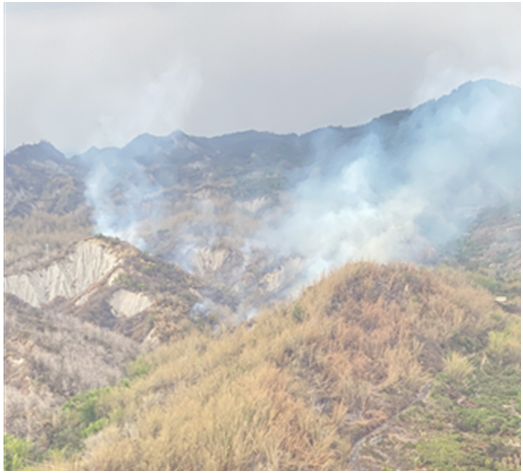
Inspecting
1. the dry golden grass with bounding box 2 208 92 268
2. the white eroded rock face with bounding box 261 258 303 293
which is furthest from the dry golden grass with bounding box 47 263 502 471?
the dry golden grass with bounding box 2 208 92 268

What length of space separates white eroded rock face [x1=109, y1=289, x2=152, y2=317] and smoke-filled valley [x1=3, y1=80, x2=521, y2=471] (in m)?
0.16

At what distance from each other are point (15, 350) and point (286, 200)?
59.4 meters

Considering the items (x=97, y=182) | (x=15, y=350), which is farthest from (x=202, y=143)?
(x=15, y=350)

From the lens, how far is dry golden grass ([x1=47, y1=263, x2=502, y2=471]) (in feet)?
28.0

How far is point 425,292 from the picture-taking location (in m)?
19.1

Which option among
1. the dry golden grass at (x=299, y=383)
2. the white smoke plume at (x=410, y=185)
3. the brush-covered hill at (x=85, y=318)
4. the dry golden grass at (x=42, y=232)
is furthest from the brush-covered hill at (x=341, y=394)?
the dry golden grass at (x=42, y=232)

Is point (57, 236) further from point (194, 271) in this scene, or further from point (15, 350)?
point (15, 350)

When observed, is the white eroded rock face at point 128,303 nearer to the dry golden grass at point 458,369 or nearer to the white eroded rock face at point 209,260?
the white eroded rock face at point 209,260

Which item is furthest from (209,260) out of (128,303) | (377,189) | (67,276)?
(377,189)

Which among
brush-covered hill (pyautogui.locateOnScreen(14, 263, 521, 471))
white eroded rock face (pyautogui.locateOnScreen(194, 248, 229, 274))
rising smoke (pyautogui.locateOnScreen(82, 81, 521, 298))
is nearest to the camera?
brush-covered hill (pyautogui.locateOnScreen(14, 263, 521, 471))

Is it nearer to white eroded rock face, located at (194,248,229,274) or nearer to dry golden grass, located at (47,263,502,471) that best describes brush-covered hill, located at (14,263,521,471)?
dry golden grass, located at (47,263,502,471)

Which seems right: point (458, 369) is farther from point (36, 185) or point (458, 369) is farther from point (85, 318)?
point (36, 185)

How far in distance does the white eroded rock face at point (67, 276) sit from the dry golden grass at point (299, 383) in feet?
64.2

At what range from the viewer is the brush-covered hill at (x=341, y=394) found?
8711mm
